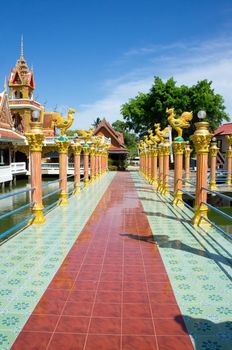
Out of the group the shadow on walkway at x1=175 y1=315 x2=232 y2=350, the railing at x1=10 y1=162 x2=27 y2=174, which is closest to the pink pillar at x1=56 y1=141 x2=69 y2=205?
the shadow on walkway at x1=175 y1=315 x2=232 y2=350

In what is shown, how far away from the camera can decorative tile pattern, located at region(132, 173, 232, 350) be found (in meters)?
2.80

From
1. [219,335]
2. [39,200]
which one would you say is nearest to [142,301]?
[219,335]

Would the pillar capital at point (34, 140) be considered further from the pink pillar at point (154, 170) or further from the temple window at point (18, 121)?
the temple window at point (18, 121)

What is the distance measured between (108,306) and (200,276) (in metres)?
1.38

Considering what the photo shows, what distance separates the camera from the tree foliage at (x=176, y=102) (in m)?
32.6

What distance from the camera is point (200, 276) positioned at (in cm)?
403

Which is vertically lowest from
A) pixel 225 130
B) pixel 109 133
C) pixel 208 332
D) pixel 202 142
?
pixel 208 332

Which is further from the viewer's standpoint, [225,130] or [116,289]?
[225,130]

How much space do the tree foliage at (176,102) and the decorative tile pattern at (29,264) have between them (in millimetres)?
27198

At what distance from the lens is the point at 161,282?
3.84 meters

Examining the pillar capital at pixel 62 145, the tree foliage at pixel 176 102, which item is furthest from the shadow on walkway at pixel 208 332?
the tree foliage at pixel 176 102

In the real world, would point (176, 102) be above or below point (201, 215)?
above

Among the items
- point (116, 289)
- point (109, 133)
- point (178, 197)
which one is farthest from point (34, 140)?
point (109, 133)

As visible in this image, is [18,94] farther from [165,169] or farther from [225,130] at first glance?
[165,169]
